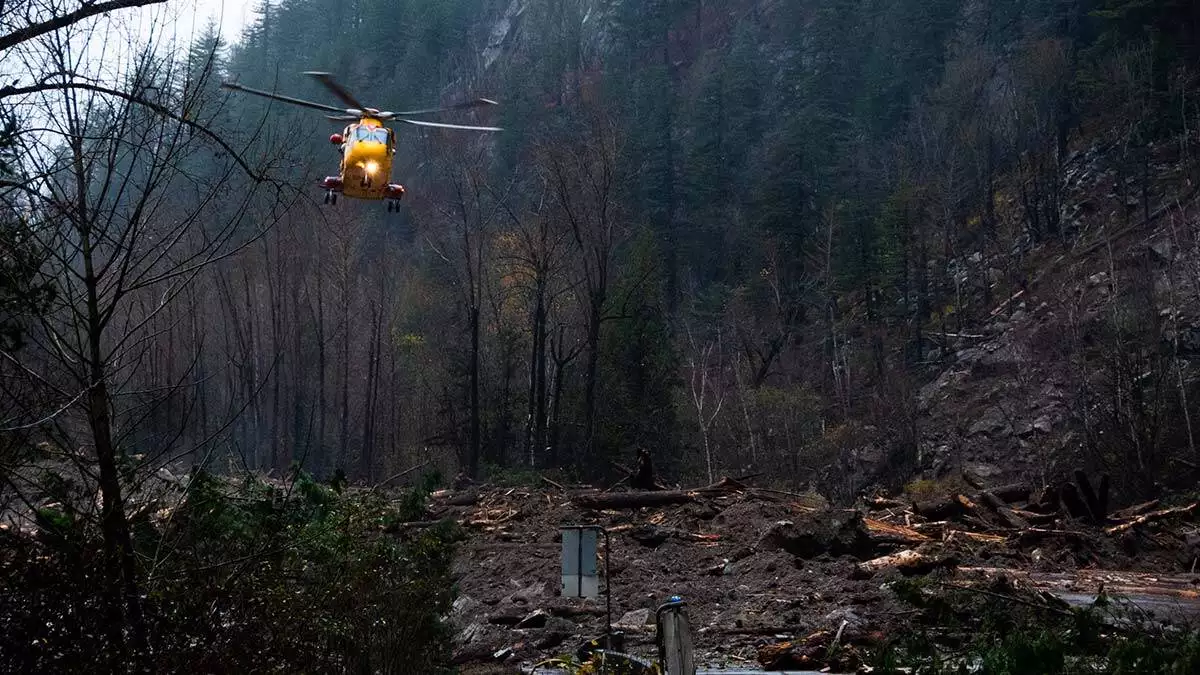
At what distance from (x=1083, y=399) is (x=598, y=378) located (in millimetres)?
16676

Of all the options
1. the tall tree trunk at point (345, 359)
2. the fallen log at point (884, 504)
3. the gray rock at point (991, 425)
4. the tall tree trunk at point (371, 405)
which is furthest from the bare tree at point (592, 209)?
the fallen log at point (884, 504)

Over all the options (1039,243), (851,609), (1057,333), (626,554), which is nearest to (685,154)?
(1039,243)

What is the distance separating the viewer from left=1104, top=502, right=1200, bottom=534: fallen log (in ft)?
65.0

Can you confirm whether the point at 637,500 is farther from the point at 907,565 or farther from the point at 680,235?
the point at 680,235

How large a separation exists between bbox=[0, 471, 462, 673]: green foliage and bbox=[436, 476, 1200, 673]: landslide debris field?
2205 mm

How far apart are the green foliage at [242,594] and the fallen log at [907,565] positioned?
5.79 m

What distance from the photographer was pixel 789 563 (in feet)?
51.1

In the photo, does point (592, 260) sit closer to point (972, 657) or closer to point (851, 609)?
point (851, 609)

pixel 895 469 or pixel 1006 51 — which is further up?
pixel 1006 51

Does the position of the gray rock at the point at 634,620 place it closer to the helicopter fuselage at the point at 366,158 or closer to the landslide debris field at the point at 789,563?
the landslide debris field at the point at 789,563

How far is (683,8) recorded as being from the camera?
297 feet

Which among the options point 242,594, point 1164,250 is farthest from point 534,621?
point 1164,250

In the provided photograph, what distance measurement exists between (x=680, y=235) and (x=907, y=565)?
59.1 m

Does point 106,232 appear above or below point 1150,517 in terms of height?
above
